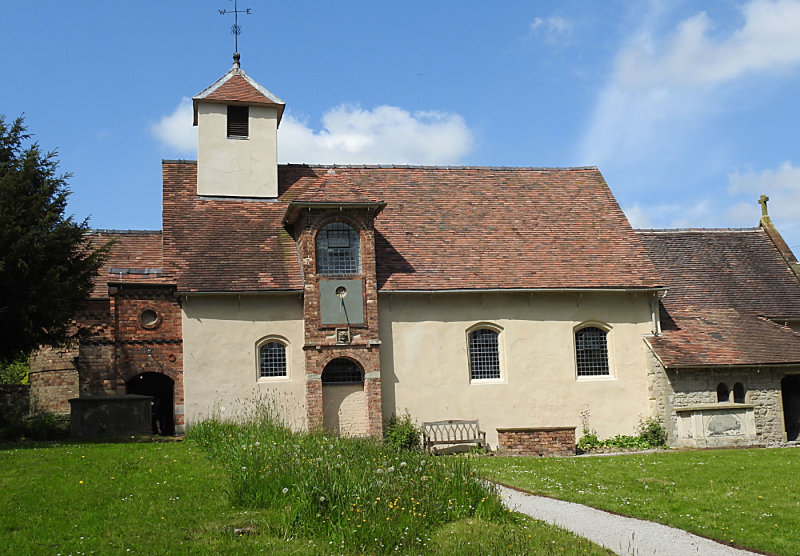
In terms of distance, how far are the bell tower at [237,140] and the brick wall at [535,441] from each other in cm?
1118

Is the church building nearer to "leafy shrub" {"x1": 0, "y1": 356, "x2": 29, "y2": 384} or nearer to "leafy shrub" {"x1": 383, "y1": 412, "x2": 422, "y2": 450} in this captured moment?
"leafy shrub" {"x1": 383, "y1": 412, "x2": 422, "y2": 450}

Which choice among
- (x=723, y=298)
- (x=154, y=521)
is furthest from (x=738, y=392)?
(x=154, y=521)

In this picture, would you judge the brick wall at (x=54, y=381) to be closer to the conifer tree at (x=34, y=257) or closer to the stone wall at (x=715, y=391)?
the conifer tree at (x=34, y=257)

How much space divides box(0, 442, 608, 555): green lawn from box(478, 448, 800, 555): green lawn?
7.72 ft

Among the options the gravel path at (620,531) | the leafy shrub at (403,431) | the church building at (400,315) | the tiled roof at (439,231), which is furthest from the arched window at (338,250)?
the gravel path at (620,531)

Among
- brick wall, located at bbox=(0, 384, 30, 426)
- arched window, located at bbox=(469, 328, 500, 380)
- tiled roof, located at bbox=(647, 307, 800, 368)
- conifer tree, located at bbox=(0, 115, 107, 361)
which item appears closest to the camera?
conifer tree, located at bbox=(0, 115, 107, 361)

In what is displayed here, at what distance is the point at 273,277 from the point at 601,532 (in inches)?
572

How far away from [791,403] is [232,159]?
65.2ft

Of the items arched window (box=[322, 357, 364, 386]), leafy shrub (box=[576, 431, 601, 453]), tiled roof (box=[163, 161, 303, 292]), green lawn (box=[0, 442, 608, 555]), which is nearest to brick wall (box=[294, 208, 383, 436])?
arched window (box=[322, 357, 364, 386])

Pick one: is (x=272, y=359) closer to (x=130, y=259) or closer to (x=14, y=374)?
(x=130, y=259)

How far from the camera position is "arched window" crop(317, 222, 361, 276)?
23.2 metres

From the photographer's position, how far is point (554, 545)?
31.1 ft

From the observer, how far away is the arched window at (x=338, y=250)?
2325cm

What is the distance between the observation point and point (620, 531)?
1066 cm
